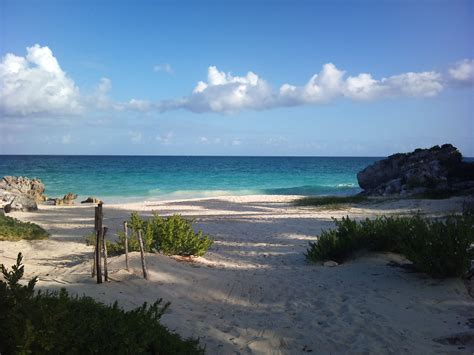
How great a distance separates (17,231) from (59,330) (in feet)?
35.5

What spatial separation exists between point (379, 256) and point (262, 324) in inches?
163

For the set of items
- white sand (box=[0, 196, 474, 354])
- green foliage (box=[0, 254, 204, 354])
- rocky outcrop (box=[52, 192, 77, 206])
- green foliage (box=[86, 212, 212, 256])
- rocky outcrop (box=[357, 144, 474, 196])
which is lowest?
rocky outcrop (box=[52, 192, 77, 206])

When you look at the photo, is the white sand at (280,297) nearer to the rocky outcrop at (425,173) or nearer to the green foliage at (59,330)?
the green foliage at (59,330)

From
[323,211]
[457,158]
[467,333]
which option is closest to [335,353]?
[467,333]

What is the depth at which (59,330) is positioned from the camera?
10.3ft

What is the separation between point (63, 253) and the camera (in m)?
10.9

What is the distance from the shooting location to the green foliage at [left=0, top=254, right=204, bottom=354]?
118 inches

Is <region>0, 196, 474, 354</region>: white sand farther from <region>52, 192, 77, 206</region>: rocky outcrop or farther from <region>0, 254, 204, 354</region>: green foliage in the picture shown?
<region>52, 192, 77, 206</region>: rocky outcrop

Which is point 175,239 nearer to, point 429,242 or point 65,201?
point 429,242

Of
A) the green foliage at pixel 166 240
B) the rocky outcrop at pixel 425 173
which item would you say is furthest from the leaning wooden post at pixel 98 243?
the rocky outcrop at pixel 425 173

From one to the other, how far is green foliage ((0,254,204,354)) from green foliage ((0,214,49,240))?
10.1 m

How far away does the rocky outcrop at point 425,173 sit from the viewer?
941 inches

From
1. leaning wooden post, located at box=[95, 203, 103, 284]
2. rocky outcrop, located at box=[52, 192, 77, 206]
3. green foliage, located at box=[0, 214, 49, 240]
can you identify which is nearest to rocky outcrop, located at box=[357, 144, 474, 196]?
green foliage, located at box=[0, 214, 49, 240]

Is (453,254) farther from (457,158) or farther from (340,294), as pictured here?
(457,158)
